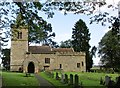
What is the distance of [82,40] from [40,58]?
15792mm

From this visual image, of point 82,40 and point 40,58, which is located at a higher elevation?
point 82,40

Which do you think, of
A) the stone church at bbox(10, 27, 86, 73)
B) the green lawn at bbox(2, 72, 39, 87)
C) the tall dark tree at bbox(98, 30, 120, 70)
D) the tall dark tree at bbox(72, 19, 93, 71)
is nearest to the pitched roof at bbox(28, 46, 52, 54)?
the stone church at bbox(10, 27, 86, 73)

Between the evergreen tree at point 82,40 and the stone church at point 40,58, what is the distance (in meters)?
7.61

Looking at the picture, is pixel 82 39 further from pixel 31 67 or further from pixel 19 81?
pixel 19 81

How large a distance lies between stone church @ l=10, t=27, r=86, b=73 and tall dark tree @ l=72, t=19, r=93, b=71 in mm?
7605

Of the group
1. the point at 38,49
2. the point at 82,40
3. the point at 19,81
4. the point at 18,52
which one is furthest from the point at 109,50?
the point at 19,81

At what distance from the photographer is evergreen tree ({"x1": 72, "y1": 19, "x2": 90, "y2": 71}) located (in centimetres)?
7550

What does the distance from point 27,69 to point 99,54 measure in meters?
30.5

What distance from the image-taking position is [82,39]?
252ft

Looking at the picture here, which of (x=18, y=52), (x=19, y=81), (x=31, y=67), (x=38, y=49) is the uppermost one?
(x=38, y=49)

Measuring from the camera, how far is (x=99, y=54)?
84812 mm

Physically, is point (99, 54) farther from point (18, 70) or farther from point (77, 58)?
point (18, 70)

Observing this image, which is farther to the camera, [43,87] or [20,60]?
[20,60]

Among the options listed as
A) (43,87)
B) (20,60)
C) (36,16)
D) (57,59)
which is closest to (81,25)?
(57,59)
